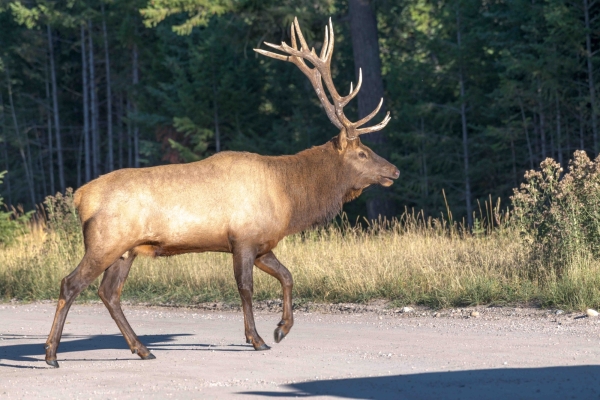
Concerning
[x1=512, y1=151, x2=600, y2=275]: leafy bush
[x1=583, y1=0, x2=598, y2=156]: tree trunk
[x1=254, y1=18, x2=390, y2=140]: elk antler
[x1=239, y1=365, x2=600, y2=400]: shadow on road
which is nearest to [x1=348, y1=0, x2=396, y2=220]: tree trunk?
[x1=583, y1=0, x2=598, y2=156]: tree trunk

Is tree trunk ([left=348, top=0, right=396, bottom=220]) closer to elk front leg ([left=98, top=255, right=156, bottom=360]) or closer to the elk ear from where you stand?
the elk ear

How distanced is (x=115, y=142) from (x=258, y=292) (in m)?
39.7

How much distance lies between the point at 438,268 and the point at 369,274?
85 cm

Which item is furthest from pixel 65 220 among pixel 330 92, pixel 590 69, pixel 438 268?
pixel 590 69

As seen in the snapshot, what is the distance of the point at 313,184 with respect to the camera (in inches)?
405

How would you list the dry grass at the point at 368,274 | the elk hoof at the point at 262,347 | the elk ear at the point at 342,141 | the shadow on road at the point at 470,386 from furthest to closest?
the dry grass at the point at 368,274
the elk ear at the point at 342,141
the elk hoof at the point at 262,347
the shadow on road at the point at 470,386

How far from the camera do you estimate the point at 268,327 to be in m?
11.0

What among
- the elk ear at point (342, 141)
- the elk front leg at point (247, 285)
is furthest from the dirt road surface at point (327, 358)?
the elk ear at point (342, 141)

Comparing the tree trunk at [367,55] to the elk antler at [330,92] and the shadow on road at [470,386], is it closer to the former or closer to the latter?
the elk antler at [330,92]

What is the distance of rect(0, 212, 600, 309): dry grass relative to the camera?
11766mm

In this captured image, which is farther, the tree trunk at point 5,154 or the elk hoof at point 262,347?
the tree trunk at point 5,154

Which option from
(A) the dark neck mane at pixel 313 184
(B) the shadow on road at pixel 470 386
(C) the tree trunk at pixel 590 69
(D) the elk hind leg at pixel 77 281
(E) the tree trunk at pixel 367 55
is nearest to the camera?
(B) the shadow on road at pixel 470 386

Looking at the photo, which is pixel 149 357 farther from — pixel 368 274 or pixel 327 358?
pixel 368 274

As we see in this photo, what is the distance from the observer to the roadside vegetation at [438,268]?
11.8 metres
